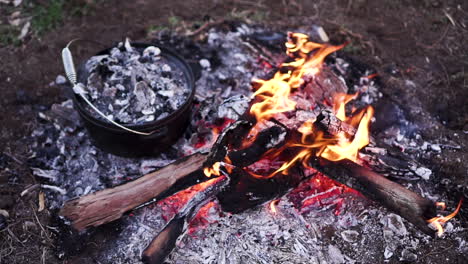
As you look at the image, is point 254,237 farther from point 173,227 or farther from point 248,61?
point 248,61

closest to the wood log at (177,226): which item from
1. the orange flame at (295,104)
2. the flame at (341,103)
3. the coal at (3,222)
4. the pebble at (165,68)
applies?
the orange flame at (295,104)

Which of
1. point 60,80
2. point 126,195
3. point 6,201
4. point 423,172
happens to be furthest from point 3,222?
point 423,172

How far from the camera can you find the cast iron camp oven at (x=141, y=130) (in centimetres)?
325

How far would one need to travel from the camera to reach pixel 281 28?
5.31 meters

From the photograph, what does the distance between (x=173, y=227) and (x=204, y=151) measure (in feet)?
2.30

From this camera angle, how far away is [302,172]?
11.6ft

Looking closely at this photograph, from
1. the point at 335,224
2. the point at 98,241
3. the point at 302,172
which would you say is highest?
the point at 302,172

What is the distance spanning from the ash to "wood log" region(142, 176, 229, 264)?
0.14m

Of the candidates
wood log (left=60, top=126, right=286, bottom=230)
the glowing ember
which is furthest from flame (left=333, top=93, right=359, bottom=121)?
the glowing ember

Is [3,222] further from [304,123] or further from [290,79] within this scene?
[290,79]

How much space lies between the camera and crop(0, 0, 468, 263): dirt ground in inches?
145

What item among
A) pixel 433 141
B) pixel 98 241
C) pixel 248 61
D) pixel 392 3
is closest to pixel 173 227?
pixel 98 241

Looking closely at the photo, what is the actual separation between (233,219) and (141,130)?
111 cm

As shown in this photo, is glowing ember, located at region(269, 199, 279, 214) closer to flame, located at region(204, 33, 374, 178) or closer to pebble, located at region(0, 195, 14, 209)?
flame, located at region(204, 33, 374, 178)
